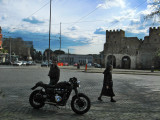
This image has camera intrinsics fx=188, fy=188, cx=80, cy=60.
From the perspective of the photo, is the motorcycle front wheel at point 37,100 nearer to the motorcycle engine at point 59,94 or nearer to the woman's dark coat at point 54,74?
the motorcycle engine at point 59,94

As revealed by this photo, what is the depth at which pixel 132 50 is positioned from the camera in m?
62.0

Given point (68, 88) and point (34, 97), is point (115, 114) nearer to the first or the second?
point (68, 88)

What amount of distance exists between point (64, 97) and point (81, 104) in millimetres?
584

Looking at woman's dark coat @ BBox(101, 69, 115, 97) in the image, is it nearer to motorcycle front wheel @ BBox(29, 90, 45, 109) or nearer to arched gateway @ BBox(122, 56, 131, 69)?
motorcycle front wheel @ BBox(29, 90, 45, 109)

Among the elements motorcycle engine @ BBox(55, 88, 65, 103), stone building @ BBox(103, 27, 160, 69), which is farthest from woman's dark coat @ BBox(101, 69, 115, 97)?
stone building @ BBox(103, 27, 160, 69)

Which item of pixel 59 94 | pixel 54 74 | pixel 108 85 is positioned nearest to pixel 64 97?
pixel 59 94

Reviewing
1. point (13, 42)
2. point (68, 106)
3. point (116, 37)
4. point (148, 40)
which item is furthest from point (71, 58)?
point (68, 106)

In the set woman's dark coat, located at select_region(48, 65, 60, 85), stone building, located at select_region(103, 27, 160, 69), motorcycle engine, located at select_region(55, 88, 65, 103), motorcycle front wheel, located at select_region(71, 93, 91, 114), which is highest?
stone building, located at select_region(103, 27, 160, 69)

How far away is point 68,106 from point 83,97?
1178mm

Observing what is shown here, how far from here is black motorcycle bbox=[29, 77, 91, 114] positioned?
5.90m

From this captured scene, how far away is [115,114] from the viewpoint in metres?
5.88

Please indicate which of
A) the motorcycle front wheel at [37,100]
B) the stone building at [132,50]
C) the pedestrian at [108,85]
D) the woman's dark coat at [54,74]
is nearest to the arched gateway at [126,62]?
the stone building at [132,50]

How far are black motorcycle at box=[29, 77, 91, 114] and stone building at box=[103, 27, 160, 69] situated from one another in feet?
175

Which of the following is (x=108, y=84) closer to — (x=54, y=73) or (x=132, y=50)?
(x=54, y=73)
